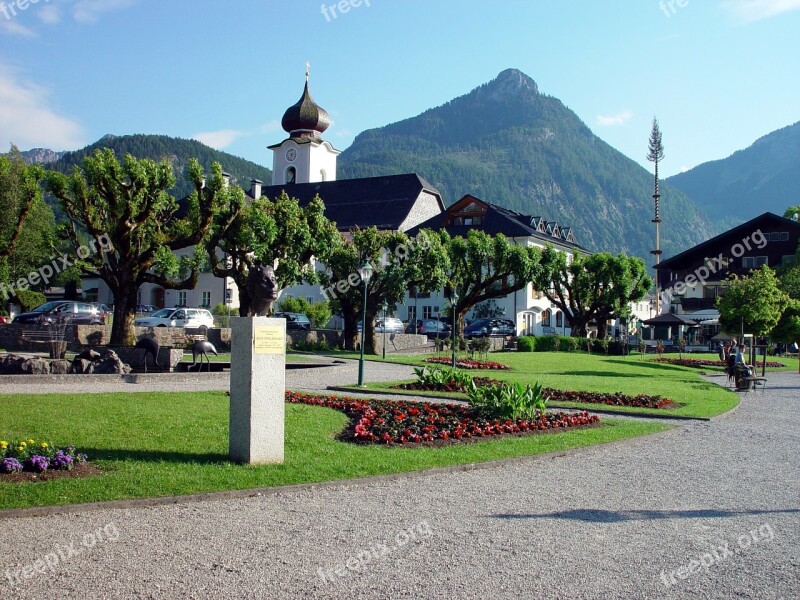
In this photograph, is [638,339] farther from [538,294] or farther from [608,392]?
[608,392]

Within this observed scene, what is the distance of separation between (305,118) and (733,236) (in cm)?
4680

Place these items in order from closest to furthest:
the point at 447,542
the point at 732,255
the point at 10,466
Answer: the point at 447,542
the point at 10,466
the point at 732,255

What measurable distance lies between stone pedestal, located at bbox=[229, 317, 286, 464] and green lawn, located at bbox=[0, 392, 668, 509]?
0.89ft

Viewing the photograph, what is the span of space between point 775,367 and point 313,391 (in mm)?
30277

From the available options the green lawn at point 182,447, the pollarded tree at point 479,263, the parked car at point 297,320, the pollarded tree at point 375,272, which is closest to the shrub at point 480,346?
the pollarded tree at point 375,272

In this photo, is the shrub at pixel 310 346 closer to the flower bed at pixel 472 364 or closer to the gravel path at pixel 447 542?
the flower bed at pixel 472 364

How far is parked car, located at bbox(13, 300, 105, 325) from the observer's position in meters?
34.9

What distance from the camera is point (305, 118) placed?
279ft

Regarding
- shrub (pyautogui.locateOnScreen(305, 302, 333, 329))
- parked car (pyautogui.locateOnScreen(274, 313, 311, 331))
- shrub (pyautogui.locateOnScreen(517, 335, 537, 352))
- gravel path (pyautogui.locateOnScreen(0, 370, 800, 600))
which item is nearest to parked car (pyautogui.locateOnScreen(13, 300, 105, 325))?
parked car (pyautogui.locateOnScreen(274, 313, 311, 331))

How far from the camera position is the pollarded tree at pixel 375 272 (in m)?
36.4

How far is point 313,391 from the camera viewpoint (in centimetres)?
1834

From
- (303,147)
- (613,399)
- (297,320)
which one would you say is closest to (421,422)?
(613,399)

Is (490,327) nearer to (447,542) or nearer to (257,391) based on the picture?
(257,391)

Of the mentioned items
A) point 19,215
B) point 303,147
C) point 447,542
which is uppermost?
point 303,147
